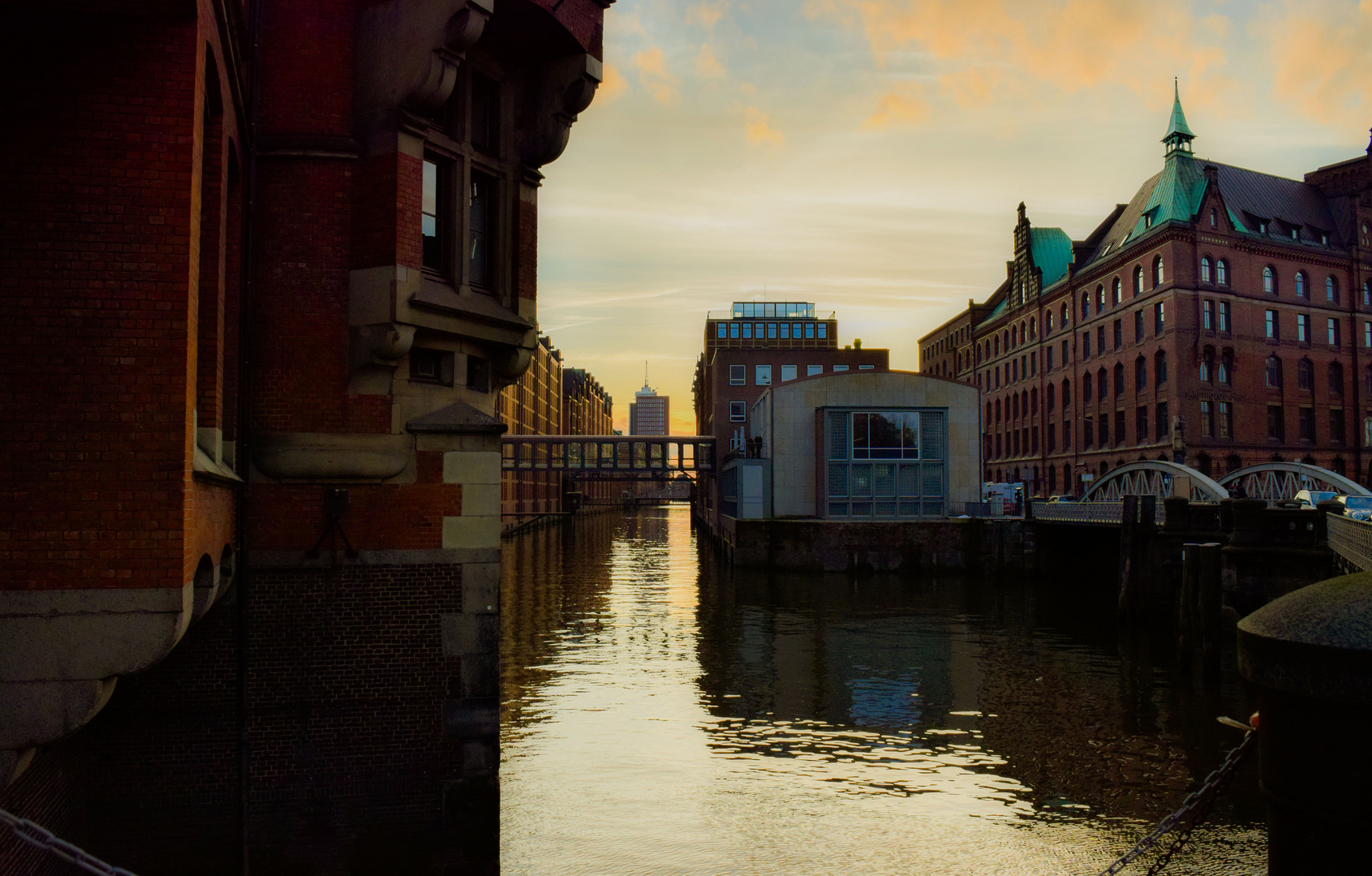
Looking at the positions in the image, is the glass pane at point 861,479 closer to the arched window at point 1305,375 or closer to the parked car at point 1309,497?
the parked car at point 1309,497

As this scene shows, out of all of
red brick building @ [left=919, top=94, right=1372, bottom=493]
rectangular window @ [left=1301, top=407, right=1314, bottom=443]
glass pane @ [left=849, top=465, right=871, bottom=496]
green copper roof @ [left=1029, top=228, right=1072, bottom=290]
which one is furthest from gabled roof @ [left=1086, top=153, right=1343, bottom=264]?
glass pane @ [left=849, top=465, right=871, bottom=496]

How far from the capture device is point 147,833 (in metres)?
9.43

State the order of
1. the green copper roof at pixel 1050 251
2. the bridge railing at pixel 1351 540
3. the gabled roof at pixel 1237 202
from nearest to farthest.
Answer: the bridge railing at pixel 1351 540, the gabled roof at pixel 1237 202, the green copper roof at pixel 1050 251

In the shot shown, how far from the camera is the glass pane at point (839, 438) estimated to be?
50.5m

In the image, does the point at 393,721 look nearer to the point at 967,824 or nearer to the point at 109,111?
the point at 109,111

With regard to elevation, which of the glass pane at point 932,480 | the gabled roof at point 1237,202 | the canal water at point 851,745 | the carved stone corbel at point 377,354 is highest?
the gabled roof at point 1237,202

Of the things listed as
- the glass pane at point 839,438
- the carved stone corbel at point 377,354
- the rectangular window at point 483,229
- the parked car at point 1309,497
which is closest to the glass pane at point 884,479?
the glass pane at point 839,438

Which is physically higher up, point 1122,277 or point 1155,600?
point 1122,277

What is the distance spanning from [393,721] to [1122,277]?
223ft

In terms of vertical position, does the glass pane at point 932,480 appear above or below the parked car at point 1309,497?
above

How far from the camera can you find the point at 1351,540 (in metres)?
19.4

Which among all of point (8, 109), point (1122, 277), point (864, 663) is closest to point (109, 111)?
point (8, 109)

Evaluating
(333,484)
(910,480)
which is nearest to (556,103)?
(333,484)

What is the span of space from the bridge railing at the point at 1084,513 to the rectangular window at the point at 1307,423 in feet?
85.3
